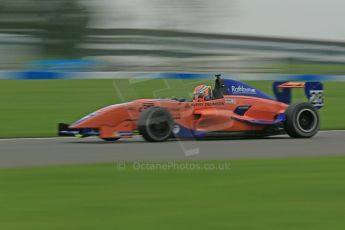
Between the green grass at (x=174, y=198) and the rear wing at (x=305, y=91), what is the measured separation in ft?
13.4

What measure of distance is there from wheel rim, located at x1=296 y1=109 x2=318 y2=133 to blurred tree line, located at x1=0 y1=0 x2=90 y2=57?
1256 cm

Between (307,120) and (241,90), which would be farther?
(307,120)

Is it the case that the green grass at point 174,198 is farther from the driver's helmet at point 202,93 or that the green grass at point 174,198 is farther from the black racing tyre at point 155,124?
the driver's helmet at point 202,93

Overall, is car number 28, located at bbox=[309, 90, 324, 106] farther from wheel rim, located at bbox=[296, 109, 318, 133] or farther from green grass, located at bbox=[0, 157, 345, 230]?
green grass, located at bbox=[0, 157, 345, 230]

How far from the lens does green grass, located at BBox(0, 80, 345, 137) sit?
12.5m

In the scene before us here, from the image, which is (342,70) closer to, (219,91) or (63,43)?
(63,43)

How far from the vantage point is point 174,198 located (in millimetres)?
5180

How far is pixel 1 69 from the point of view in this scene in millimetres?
17500

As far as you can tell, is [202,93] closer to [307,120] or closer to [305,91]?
[307,120]

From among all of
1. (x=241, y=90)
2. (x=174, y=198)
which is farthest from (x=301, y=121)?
(x=174, y=198)

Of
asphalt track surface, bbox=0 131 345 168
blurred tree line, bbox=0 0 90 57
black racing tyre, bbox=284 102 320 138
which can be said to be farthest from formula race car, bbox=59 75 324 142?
blurred tree line, bbox=0 0 90 57

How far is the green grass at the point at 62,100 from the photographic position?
12492mm

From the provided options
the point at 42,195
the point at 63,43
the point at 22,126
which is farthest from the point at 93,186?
the point at 63,43

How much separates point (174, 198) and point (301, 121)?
Answer: 235 inches
